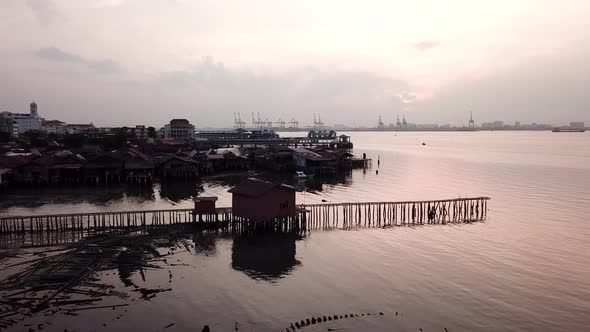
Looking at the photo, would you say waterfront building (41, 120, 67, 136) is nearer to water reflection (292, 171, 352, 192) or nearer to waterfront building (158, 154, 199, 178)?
waterfront building (158, 154, 199, 178)

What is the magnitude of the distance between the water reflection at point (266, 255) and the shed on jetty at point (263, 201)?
1287 mm

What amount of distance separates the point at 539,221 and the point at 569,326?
16.8m

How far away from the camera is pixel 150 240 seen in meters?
24.3

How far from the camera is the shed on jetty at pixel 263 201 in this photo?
86.3 ft

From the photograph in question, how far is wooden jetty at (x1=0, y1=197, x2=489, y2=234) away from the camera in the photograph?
26547 millimetres

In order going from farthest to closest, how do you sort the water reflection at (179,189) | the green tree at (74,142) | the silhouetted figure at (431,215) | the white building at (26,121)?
the white building at (26,121)
the green tree at (74,142)
the water reflection at (179,189)
the silhouetted figure at (431,215)

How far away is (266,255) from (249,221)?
4535 mm

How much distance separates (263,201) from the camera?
26344 millimetres

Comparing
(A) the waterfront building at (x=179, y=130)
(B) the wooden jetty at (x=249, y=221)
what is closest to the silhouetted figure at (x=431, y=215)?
(B) the wooden jetty at (x=249, y=221)

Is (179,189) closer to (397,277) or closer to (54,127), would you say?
(397,277)

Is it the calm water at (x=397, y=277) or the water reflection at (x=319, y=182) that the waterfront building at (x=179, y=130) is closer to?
the water reflection at (x=319, y=182)

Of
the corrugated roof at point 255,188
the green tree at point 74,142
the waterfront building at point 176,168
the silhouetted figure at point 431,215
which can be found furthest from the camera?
the green tree at point 74,142

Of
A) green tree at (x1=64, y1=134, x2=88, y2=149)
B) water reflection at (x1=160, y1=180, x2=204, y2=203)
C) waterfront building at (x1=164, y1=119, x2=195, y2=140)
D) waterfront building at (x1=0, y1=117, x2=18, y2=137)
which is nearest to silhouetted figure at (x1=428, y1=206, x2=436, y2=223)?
water reflection at (x1=160, y1=180, x2=204, y2=203)

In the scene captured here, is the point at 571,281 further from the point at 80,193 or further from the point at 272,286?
the point at 80,193
